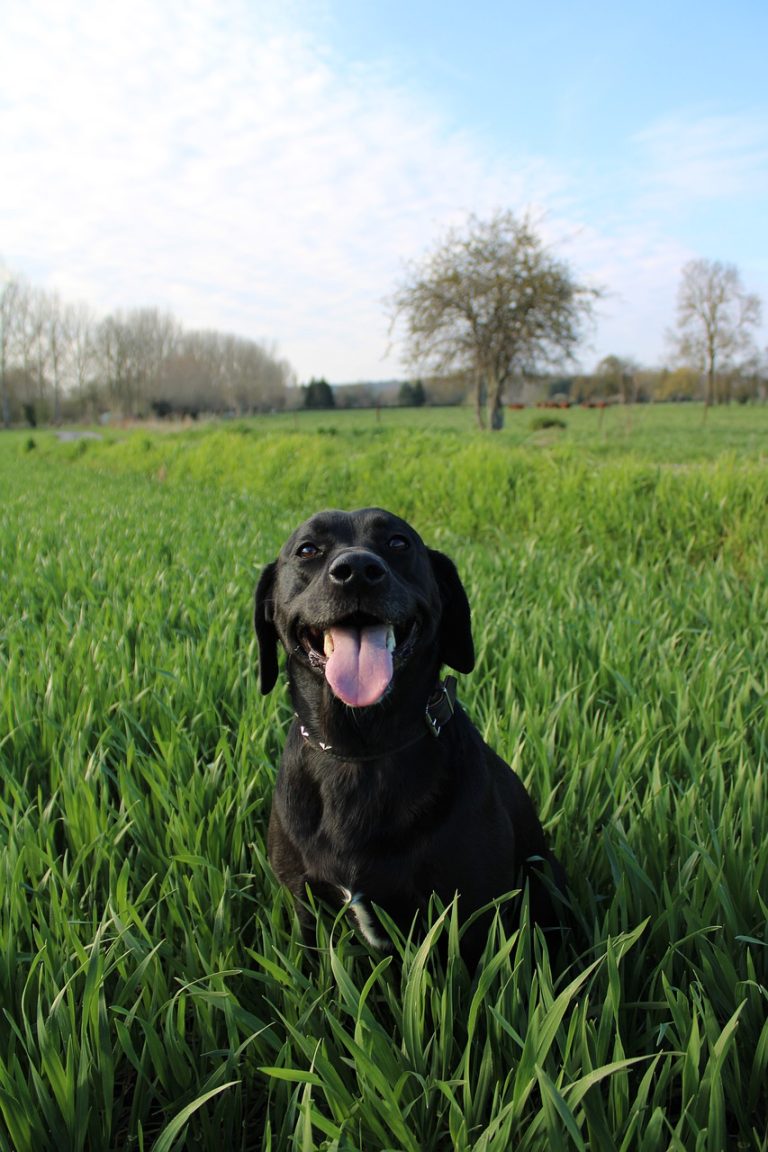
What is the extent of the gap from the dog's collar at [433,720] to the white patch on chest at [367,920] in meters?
0.29

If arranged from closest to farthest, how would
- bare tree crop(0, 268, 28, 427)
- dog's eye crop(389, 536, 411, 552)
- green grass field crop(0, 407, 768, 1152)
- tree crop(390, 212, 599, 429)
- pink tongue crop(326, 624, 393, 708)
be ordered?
green grass field crop(0, 407, 768, 1152) → pink tongue crop(326, 624, 393, 708) → dog's eye crop(389, 536, 411, 552) → tree crop(390, 212, 599, 429) → bare tree crop(0, 268, 28, 427)

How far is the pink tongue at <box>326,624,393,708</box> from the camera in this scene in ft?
4.99

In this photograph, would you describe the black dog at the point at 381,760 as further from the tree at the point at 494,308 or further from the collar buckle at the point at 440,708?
the tree at the point at 494,308

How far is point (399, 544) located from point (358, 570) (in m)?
0.25

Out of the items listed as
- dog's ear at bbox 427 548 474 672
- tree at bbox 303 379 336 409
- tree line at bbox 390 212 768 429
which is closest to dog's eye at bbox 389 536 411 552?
dog's ear at bbox 427 548 474 672

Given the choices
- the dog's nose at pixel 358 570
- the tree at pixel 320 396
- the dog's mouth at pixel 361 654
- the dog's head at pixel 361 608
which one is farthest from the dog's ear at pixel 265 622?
the tree at pixel 320 396

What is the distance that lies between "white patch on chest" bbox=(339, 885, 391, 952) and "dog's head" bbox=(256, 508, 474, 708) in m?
0.42

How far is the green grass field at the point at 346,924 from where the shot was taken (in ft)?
3.99

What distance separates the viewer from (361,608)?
1562 millimetres

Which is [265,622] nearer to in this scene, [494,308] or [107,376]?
[494,308]

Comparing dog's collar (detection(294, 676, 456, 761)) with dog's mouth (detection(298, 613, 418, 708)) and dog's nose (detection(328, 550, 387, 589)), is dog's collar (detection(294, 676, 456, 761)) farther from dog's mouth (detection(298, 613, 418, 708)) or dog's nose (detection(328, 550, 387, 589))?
dog's nose (detection(328, 550, 387, 589))

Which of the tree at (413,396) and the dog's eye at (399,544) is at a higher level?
the tree at (413,396)

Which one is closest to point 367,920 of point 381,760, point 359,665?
point 381,760

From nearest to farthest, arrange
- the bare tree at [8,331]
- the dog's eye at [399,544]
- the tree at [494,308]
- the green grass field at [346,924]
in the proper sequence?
1. the green grass field at [346,924]
2. the dog's eye at [399,544]
3. the tree at [494,308]
4. the bare tree at [8,331]
